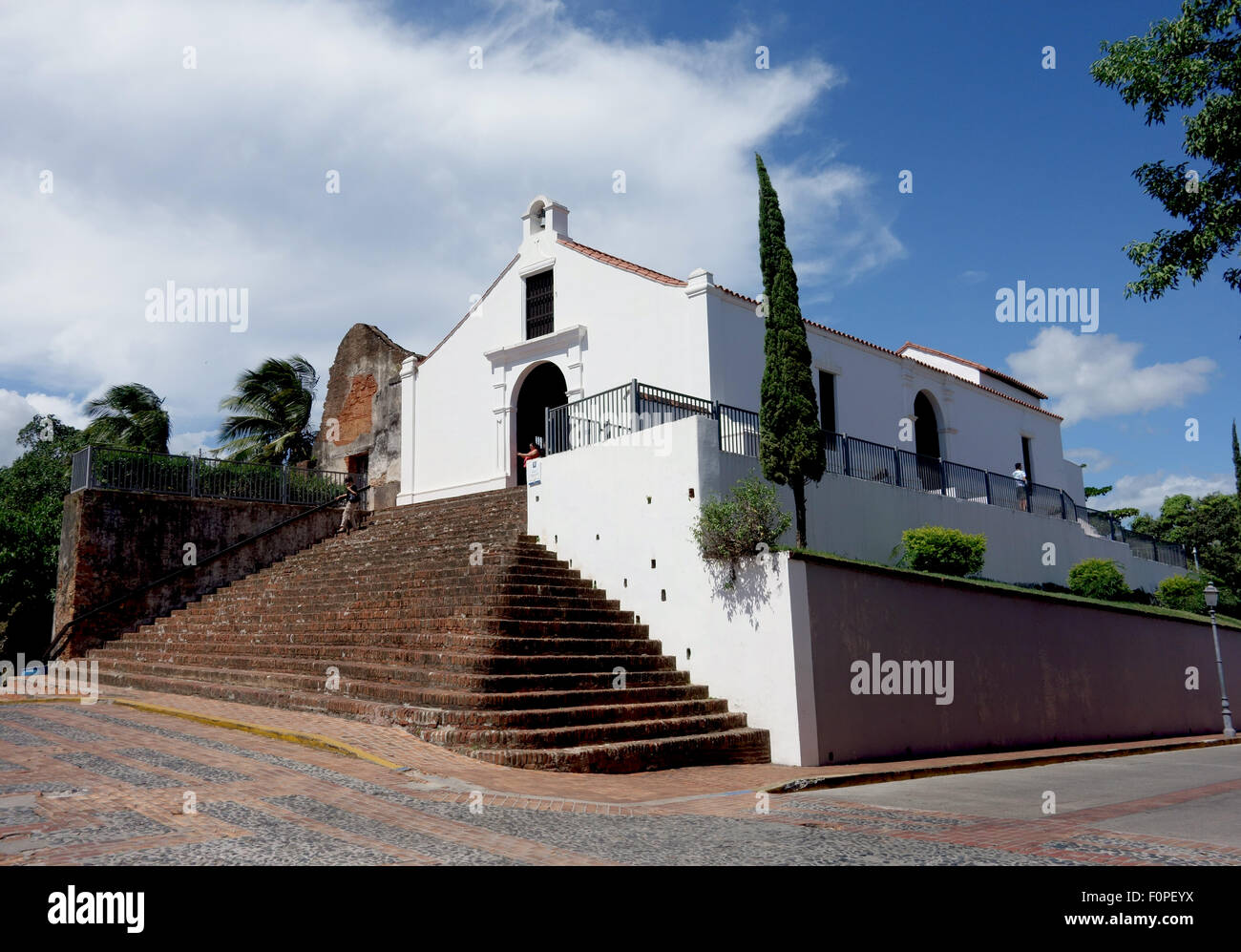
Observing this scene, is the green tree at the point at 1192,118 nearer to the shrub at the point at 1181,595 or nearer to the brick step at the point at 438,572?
the brick step at the point at 438,572

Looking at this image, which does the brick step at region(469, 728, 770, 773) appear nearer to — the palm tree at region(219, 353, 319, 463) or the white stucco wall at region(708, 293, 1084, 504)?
the white stucco wall at region(708, 293, 1084, 504)

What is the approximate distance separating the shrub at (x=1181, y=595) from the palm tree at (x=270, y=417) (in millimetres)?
26122

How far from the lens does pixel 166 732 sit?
9.36 metres

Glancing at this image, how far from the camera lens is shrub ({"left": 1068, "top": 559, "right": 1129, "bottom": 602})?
20.5 m

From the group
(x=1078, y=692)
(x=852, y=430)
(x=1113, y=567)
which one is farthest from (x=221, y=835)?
(x=1113, y=567)

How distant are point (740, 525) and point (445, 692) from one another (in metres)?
4.21

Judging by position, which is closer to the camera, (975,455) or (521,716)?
(521,716)

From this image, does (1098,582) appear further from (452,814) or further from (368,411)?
(368,411)

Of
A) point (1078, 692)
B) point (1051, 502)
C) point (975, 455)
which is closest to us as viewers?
point (1078, 692)

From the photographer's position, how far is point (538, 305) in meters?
21.5

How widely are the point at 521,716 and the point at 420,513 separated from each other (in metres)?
10.7

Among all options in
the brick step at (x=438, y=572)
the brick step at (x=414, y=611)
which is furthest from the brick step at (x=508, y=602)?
the brick step at (x=438, y=572)

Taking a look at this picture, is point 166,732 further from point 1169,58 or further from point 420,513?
point 1169,58

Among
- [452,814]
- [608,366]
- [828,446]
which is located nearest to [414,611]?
[452,814]
